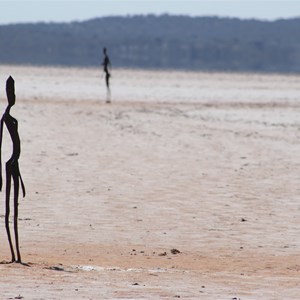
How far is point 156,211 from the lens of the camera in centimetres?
1454

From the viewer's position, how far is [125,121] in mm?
30656

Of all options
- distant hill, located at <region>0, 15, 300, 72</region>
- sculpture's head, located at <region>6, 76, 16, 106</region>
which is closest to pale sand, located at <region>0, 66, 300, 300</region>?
sculpture's head, located at <region>6, 76, 16, 106</region>

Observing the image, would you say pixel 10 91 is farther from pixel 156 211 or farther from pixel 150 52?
pixel 150 52

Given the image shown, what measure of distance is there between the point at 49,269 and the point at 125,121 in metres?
20.6

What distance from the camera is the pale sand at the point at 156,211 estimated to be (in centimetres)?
975

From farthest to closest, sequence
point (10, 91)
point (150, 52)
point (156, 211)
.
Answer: point (150, 52), point (156, 211), point (10, 91)

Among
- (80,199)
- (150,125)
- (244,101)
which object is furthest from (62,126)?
(244,101)

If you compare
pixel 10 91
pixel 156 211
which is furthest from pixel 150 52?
pixel 10 91

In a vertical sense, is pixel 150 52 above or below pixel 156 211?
above

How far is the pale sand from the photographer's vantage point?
9.75 metres

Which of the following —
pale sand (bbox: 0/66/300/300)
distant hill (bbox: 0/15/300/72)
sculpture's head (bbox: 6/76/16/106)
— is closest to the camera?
pale sand (bbox: 0/66/300/300)

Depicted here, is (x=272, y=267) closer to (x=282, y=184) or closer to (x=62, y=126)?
(x=282, y=184)

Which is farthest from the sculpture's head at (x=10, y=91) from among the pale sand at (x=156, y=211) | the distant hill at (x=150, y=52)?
the distant hill at (x=150, y=52)

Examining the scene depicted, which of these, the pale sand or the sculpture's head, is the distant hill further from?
the sculpture's head
